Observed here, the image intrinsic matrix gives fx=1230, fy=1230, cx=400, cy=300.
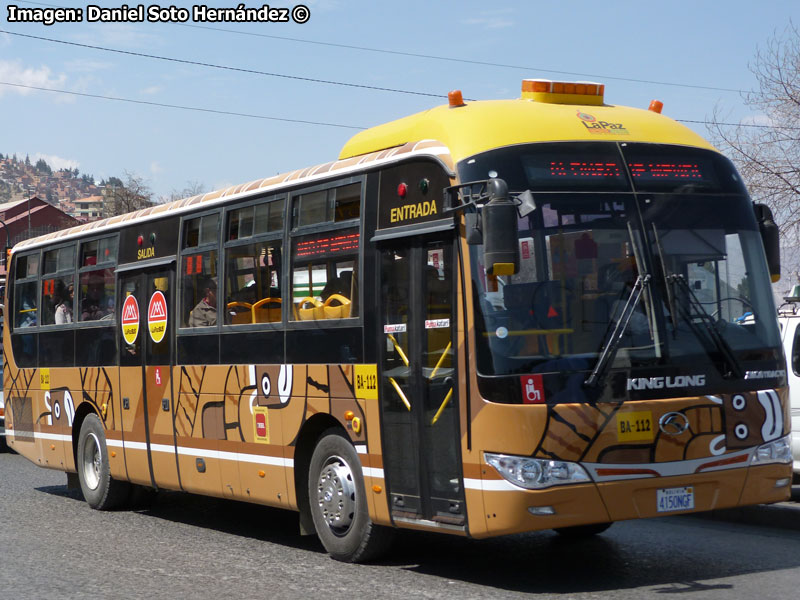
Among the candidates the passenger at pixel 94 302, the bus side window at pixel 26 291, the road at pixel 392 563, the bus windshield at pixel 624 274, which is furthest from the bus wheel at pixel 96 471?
the bus windshield at pixel 624 274

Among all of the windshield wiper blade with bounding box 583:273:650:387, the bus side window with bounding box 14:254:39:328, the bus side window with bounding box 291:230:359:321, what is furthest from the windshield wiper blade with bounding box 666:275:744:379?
the bus side window with bounding box 14:254:39:328

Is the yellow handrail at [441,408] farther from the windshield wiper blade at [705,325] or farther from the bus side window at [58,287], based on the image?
the bus side window at [58,287]

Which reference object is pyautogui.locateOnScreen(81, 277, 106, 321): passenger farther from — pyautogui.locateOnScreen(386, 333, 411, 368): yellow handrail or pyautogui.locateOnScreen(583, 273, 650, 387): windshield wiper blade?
pyautogui.locateOnScreen(583, 273, 650, 387): windshield wiper blade

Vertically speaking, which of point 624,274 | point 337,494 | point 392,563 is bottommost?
point 392,563

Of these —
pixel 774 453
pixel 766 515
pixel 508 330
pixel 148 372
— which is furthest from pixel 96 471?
pixel 774 453

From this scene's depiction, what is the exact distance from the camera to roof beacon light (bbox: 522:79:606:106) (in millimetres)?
9422

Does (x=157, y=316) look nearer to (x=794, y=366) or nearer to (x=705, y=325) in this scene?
(x=705, y=325)

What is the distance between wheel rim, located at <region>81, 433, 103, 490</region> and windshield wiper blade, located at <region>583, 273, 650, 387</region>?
310 inches

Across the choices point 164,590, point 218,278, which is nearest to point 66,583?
point 164,590

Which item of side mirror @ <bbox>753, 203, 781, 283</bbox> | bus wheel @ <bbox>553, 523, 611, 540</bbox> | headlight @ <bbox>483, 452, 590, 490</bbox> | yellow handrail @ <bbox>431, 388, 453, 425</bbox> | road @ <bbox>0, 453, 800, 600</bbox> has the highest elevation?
side mirror @ <bbox>753, 203, 781, 283</bbox>

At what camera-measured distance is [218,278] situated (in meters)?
11.6

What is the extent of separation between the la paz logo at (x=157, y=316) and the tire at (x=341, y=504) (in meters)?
3.22

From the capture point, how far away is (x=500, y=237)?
7.71 meters

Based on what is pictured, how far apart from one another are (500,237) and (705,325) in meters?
1.69
